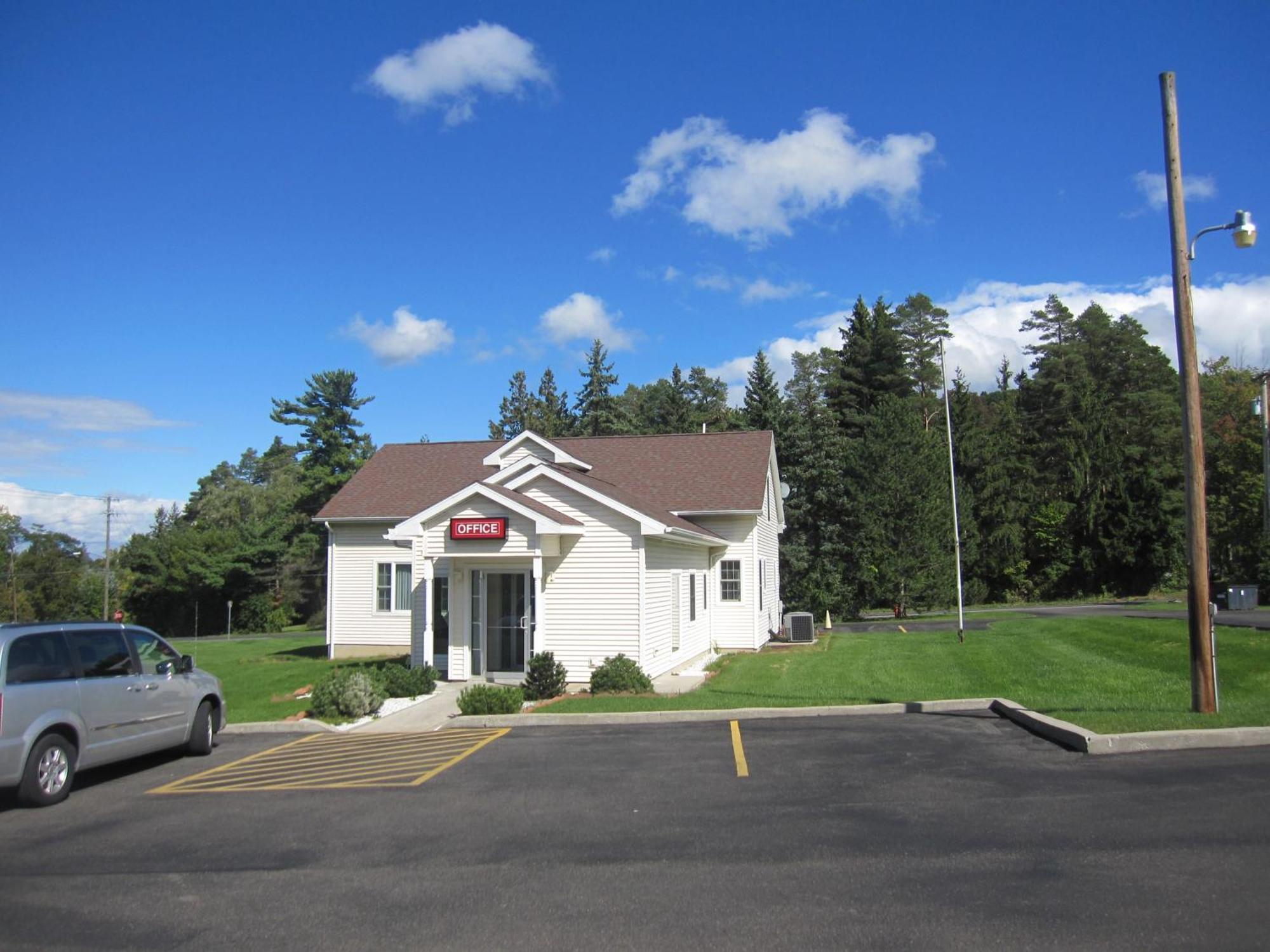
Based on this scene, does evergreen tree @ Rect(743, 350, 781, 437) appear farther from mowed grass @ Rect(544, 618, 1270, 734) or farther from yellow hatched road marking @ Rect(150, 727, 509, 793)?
yellow hatched road marking @ Rect(150, 727, 509, 793)

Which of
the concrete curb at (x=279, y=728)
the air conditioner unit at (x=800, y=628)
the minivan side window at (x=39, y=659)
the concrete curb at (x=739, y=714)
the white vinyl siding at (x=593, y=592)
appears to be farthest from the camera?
the air conditioner unit at (x=800, y=628)

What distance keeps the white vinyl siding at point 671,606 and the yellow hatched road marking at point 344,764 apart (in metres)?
5.63

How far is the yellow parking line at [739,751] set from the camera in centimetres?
996

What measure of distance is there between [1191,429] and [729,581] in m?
15.7

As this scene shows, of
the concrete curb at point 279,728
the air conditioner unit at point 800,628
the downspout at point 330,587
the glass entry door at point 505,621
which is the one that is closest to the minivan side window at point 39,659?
the concrete curb at point 279,728

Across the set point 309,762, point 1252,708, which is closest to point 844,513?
point 1252,708

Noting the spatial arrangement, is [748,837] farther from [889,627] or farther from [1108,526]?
[1108,526]

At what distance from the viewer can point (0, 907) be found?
6469 millimetres

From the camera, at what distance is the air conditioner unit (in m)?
28.5

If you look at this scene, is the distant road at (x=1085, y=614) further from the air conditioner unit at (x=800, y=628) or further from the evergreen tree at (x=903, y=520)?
the air conditioner unit at (x=800, y=628)

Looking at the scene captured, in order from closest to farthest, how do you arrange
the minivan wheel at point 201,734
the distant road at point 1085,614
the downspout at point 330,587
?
the minivan wheel at point 201,734, the downspout at point 330,587, the distant road at point 1085,614

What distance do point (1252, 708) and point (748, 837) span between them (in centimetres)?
819

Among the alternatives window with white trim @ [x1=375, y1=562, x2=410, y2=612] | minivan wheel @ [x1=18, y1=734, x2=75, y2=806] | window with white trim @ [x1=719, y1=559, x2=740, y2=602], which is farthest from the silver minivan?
window with white trim @ [x1=719, y1=559, x2=740, y2=602]

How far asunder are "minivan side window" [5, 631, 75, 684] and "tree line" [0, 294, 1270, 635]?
32.2m
